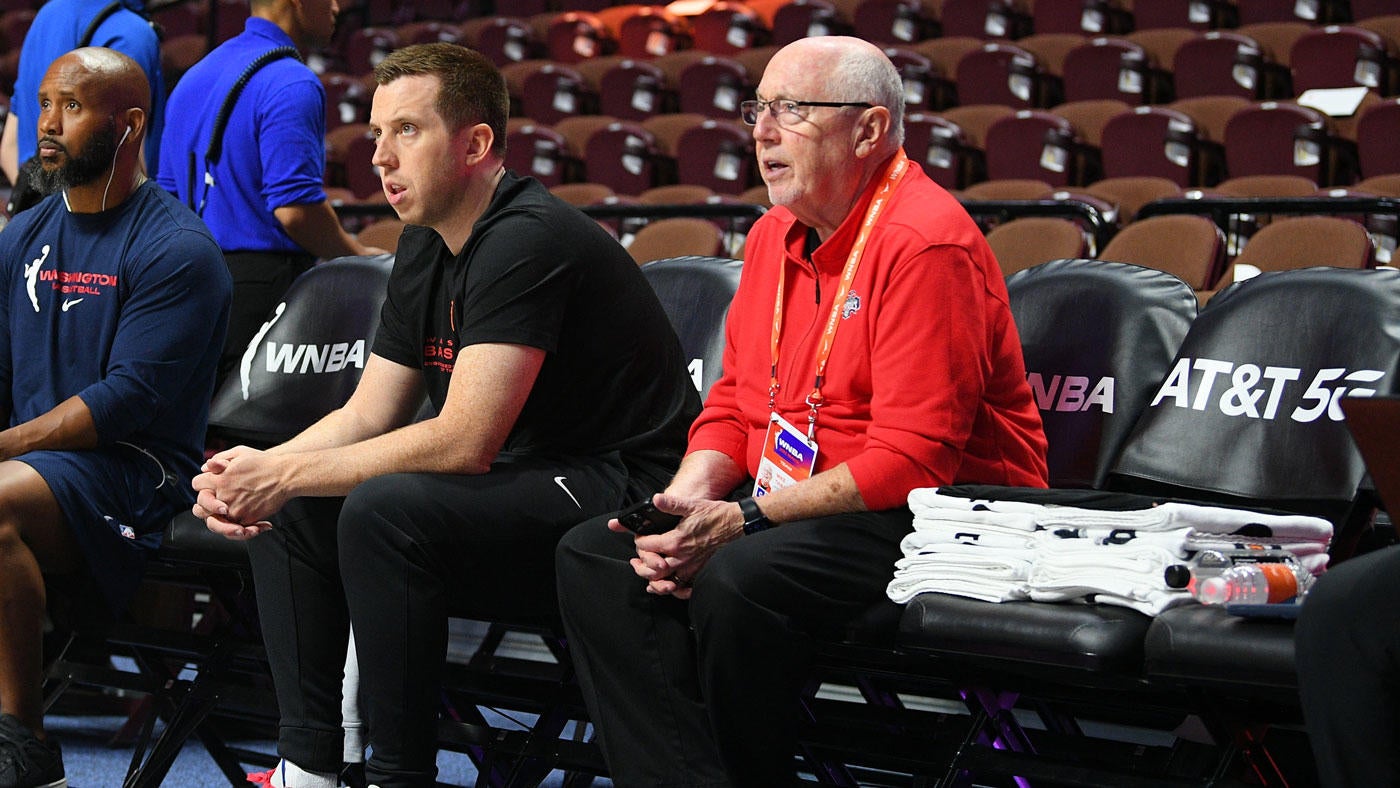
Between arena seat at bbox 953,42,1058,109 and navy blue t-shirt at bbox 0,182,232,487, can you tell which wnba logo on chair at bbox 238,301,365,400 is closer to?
navy blue t-shirt at bbox 0,182,232,487

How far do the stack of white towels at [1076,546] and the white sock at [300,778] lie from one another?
1068mm

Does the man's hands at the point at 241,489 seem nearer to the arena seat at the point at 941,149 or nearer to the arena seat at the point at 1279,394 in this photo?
the arena seat at the point at 1279,394

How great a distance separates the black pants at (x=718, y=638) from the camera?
7.07 ft

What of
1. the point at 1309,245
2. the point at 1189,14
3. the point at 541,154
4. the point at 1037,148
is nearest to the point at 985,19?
the point at 1189,14

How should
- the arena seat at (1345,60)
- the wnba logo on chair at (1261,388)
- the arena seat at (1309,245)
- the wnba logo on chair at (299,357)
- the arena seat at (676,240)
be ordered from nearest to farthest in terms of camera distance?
the wnba logo on chair at (1261,388), the wnba logo on chair at (299,357), the arena seat at (1309,245), the arena seat at (676,240), the arena seat at (1345,60)

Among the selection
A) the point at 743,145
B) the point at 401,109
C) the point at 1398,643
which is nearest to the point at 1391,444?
the point at 1398,643

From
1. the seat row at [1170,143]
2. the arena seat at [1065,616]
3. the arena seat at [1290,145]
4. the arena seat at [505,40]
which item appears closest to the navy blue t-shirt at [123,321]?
the arena seat at [1065,616]

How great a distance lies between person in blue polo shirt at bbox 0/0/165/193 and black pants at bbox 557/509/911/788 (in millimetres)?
2497

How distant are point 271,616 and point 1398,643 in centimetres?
185

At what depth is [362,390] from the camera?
3021mm

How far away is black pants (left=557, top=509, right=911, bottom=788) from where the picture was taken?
2.16 meters

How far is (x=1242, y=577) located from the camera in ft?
6.39

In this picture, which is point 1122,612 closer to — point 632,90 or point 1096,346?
point 1096,346

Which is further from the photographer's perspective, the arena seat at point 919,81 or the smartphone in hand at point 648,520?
the arena seat at point 919,81
